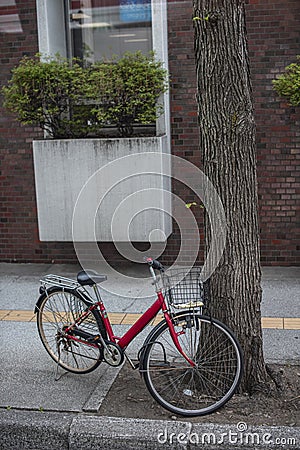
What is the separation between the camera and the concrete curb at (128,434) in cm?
423

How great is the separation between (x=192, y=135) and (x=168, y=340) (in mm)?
3720

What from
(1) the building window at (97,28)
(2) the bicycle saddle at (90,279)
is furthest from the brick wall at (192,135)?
(2) the bicycle saddle at (90,279)

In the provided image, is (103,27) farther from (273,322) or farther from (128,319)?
(273,322)

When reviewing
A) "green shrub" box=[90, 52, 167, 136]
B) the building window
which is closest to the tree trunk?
"green shrub" box=[90, 52, 167, 136]

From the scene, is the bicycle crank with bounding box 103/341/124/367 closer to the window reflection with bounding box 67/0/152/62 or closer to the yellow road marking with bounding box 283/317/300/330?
the yellow road marking with bounding box 283/317/300/330

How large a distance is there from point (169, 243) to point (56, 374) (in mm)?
3596

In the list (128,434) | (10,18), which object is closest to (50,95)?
(10,18)

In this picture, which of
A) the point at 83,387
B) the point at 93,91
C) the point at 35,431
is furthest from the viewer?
the point at 93,91

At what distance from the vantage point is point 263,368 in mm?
4898

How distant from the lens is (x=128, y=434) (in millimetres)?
4340

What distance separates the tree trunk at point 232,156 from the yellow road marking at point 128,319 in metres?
1.46

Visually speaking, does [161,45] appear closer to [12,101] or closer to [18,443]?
[12,101]

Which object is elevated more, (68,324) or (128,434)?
(68,324)

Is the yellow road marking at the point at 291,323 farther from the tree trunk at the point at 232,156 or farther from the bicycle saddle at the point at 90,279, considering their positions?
the bicycle saddle at the point at 90,279
